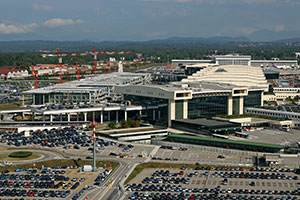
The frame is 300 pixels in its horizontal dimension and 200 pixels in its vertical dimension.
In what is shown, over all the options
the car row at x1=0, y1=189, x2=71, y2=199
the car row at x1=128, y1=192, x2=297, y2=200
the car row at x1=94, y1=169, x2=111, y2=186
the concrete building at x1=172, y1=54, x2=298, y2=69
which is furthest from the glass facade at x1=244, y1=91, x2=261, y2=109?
the concrete building at x1=172, y1=54, x2=298, y2=69

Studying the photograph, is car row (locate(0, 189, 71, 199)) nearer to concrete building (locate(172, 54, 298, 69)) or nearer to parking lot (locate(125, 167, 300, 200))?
parking lot (locate(125, 167, 300, 200))

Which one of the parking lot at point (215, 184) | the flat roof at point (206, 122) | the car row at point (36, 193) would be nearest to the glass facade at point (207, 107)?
the flat roof at point (206, 122)

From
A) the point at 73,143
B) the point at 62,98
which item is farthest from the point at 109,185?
the point at 62,98

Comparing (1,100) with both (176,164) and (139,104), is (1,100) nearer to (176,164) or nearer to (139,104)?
(139,104)

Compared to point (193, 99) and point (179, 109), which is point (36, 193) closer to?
Result: point (179, 109)

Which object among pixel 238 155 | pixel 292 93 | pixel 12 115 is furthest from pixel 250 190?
pixel 292 93

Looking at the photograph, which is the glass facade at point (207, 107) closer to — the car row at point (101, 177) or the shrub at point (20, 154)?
the shrub at point (20, 154)
